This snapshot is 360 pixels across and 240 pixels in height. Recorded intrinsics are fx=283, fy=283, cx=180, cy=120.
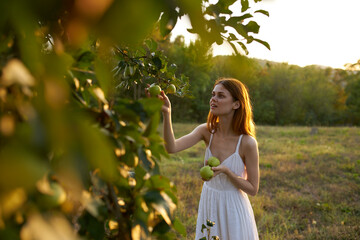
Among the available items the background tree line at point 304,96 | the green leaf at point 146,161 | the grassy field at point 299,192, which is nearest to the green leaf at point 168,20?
the green leaf at point 146,161

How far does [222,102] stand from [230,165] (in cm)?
51

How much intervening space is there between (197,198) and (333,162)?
4264 millimetres

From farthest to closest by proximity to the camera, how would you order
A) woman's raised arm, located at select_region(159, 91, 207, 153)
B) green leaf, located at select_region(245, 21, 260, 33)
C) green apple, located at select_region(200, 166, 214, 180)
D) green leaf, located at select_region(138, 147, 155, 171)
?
green apple, located at select_region(200, 166, 214, 180) < woman's raised arm, located at select_region(159, 91, 207, 153) < green leaf, located at select_region(245, 21, 260, 33) < green leaf, located at select_region(138, 147, 155, 171)

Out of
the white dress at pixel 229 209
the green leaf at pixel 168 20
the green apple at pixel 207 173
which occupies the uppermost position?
the green leaf at pixel 168 20

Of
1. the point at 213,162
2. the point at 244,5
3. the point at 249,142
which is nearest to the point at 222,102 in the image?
the point at 249,142

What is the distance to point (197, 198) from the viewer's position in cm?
481

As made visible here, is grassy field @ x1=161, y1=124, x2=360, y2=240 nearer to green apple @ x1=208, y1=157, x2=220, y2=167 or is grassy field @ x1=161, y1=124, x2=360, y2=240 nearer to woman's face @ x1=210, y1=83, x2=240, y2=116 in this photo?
green apple @ x1=208, y1=157, x2=220, y2=167

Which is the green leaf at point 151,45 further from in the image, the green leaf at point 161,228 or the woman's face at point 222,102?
the green leaf at point 161,228

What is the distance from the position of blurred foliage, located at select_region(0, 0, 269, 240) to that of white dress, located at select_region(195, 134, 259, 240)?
163 centimetres

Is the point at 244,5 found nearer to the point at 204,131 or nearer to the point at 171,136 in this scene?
the point at 171,136

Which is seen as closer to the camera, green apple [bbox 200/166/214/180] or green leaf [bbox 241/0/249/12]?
green leaf [bbox 241/0/249/12]

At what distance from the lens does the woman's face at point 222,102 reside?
2295mm

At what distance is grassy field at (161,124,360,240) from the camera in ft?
12.6

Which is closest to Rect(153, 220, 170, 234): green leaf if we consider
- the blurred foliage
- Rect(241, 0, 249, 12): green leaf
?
the blurred foliage
